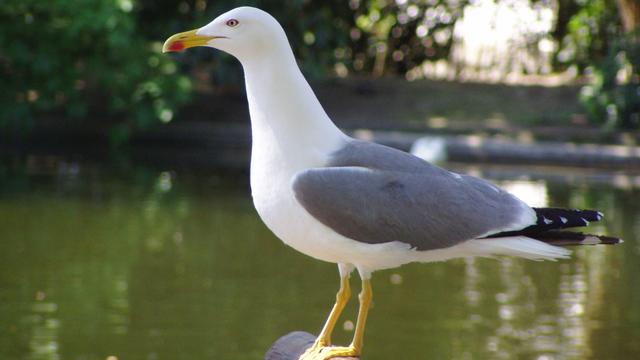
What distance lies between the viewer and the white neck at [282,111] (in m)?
3.78

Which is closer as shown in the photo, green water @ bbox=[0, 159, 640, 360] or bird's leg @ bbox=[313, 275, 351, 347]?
bird's leg @ bbox=[313, 275, 351, 347]

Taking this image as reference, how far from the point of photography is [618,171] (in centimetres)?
1484

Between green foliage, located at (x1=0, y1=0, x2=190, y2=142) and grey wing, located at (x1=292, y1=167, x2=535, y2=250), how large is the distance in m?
12.0

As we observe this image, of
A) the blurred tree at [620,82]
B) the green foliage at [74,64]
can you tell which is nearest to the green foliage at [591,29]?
the blurred tree at [620,82]

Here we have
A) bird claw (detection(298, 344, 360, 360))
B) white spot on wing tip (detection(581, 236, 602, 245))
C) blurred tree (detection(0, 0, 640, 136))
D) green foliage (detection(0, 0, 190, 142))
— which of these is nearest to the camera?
white spot on wing tip (detection(581, 236, 602, 245))

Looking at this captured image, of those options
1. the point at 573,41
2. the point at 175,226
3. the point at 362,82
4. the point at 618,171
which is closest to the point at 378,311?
the point at 175,226

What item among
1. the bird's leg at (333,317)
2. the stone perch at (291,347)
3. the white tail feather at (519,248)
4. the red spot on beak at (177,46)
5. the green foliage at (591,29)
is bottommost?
the stone perch at (291,347)

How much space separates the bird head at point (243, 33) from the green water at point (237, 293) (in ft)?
11.7

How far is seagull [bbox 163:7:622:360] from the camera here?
3762 mm

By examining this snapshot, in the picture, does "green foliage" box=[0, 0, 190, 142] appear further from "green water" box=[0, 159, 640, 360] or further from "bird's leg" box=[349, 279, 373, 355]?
"bird's leg" box=[349, 279, 373, 355]

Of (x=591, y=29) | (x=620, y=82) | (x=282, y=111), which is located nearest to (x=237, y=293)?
(x=282, y=111)

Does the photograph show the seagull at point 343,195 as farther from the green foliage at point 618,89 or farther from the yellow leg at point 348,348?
the green foliage at point 618,89

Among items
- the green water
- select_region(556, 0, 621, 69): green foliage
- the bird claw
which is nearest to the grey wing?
the bird claw

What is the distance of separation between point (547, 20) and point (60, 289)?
1446 cm
